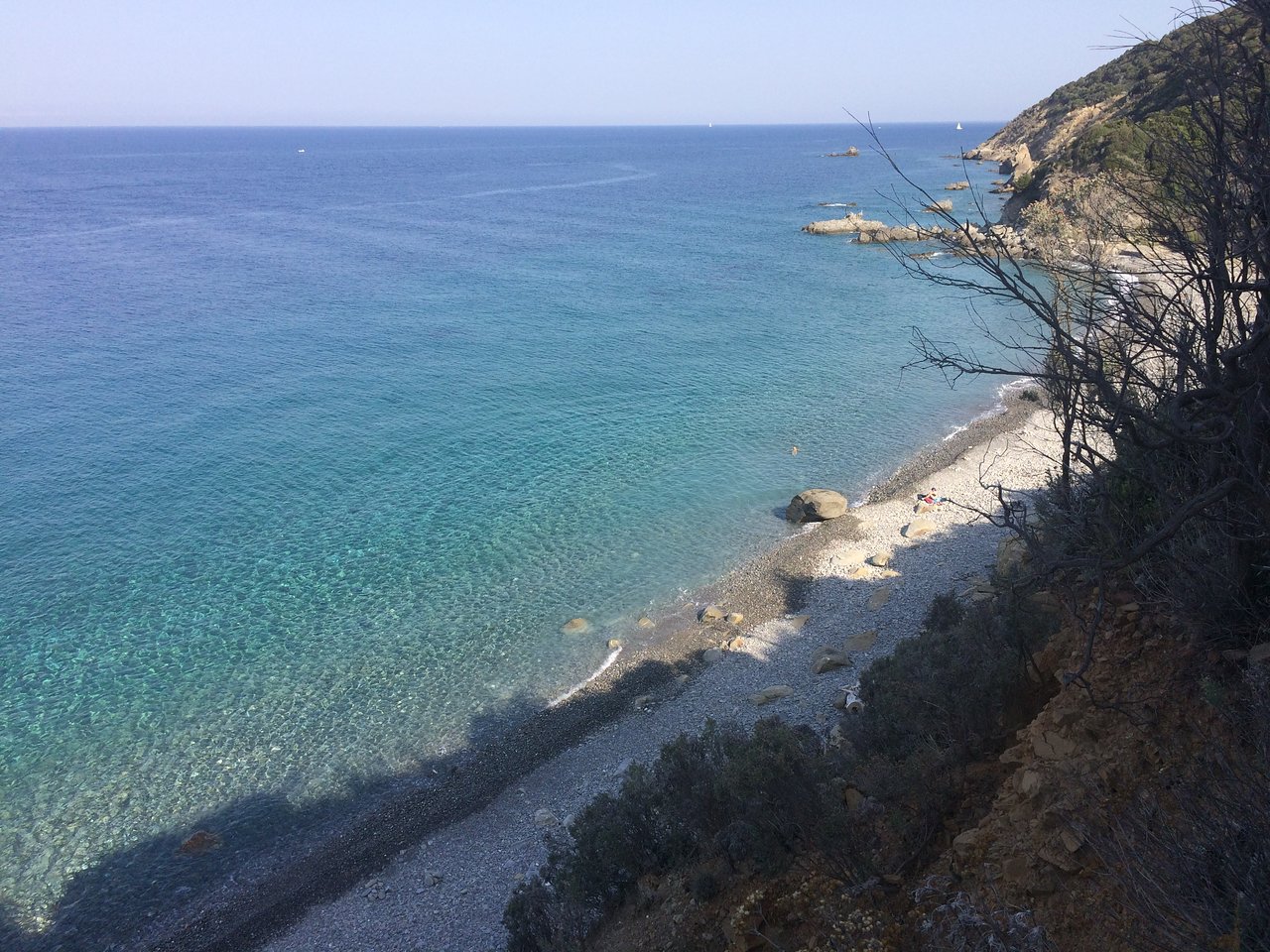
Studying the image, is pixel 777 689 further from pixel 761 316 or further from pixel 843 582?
pixel 761 316

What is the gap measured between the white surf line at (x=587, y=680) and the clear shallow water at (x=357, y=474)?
1.15 ft

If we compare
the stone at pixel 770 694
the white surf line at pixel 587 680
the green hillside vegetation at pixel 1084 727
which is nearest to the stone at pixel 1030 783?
the green hillside vegetation at pixel 1084 727

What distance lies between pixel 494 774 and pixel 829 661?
7367mm

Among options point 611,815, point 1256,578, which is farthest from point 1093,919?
point 611,815

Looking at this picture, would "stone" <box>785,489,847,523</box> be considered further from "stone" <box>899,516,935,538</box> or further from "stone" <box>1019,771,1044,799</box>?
"stone" <box>1019,771,1044,799</box>

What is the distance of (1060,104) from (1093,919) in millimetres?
119352

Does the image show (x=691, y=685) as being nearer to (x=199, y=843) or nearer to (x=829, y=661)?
(x=829, y=661)

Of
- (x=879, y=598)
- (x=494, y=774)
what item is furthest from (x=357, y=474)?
(x=879, y=598)

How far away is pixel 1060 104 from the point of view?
104 m

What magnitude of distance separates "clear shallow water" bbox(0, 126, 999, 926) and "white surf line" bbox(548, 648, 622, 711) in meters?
0.35

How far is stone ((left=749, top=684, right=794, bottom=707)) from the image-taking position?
17.8 metres

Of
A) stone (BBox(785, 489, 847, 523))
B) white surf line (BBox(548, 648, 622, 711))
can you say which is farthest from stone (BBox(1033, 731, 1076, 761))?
stone (BBox(785, 489, 847, 523))

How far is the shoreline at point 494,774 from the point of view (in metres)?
14.4

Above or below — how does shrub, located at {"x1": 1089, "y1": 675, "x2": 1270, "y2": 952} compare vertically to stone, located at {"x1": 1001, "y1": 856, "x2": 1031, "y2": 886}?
above
